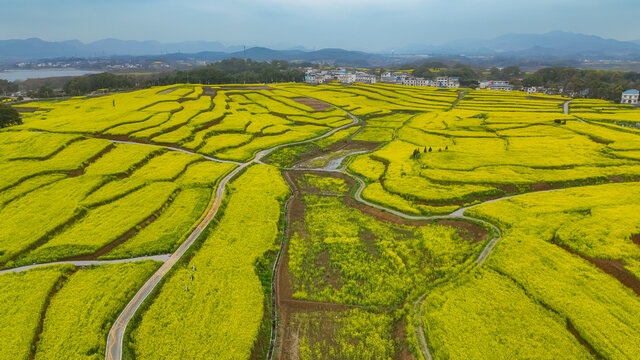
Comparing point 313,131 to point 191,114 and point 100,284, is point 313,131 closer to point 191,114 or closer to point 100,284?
point 191,114

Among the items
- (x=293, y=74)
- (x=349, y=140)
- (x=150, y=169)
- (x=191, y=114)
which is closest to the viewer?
(x=150, y=169)

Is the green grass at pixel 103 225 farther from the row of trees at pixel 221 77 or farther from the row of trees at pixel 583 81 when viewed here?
the row of trees at pixel 583 81

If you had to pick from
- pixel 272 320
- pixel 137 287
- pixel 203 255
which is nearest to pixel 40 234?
pixel 137 287

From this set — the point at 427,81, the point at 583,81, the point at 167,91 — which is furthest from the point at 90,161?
the point at 583,81

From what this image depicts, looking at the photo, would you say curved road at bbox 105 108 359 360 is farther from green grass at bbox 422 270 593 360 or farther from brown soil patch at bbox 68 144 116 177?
brown soil patch at bbox 68 144 116 177

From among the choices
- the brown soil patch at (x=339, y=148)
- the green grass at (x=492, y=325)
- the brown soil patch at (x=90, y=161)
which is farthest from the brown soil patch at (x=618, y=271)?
the brown soil patch at (x=90, y=161)

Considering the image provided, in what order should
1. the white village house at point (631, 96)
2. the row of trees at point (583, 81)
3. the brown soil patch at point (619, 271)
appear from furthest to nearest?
the row of trees at point (583, 81), the white village house at point (631, 96), the brown soil patch at point (619, 271)
